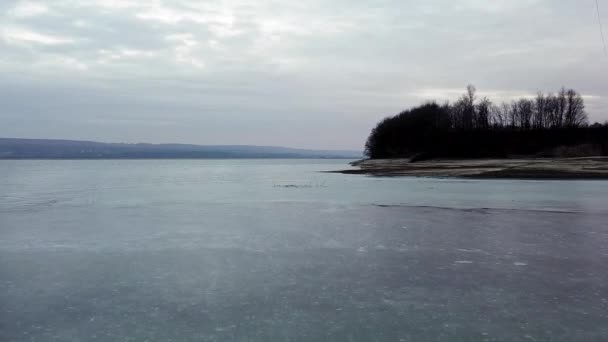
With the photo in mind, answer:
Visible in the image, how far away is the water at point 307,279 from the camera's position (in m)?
4.19

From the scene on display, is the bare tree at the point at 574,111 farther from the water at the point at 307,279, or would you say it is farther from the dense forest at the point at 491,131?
the water at the point at 307,279

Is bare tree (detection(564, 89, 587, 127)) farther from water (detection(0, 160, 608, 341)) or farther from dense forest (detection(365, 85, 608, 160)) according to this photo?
water (detection(0, 160, 608, 341))

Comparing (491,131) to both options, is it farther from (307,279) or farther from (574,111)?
(307,279)

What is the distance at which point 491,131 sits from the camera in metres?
81.1

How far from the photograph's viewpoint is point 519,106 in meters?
100

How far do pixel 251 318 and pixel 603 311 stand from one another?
11.2 ft

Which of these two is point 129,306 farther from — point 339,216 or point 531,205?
point 531,205

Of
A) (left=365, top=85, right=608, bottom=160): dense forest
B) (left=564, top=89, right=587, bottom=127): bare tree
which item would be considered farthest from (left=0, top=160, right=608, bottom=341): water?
(left=564, top=89, right=587, bottom=127): bare tree

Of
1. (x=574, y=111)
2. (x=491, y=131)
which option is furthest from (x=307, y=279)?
(x=574, y=111)

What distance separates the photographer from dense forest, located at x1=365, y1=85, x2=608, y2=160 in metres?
65.8

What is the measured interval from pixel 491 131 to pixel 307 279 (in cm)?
8240

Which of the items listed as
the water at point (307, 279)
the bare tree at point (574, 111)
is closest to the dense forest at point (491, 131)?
the bare tree at point (574, 111)

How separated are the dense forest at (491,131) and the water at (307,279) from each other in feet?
182

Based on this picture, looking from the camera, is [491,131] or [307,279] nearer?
[307,279]
